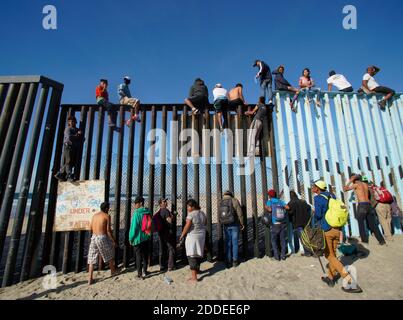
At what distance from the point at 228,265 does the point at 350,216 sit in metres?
3.96

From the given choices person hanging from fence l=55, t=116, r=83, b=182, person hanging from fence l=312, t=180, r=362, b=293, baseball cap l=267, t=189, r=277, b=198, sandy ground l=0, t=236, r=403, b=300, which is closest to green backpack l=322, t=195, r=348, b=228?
person hanging from fence l=312, t=180, r=362, b=293

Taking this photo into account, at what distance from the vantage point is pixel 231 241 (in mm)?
5656

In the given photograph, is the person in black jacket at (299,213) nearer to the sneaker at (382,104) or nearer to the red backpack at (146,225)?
the red backpack at (146,225)

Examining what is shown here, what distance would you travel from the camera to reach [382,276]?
4.43m

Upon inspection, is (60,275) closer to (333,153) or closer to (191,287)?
(191,287)

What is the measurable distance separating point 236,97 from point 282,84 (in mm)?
1626

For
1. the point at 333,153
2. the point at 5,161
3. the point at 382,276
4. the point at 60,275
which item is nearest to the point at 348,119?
the point at 333,153

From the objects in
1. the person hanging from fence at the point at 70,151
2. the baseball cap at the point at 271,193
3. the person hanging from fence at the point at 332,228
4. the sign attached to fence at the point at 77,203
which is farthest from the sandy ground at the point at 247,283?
the person hanging from fence at the point at 70,151

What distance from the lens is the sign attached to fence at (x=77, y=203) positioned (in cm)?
592

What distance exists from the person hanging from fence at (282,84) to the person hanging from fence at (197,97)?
2.48 meters

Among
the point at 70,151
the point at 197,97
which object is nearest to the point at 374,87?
the point at 197,97

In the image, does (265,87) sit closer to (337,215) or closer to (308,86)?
(308,86)

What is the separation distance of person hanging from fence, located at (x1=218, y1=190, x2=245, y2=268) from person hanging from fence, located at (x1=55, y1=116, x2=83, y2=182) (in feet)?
14.6

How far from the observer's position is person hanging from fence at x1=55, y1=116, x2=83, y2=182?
6141mm
